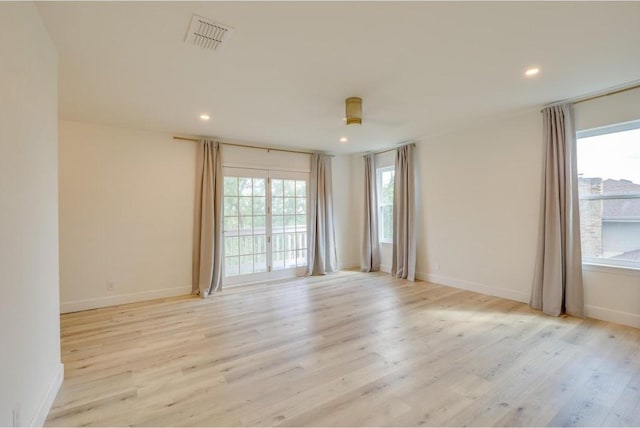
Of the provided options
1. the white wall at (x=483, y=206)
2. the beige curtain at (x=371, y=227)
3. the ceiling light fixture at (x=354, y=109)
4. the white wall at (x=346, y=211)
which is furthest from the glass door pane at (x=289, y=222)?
the ceiling light fixture at (x=354, y=109)

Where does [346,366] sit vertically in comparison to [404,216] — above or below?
below

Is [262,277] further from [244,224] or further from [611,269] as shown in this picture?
[611,269]

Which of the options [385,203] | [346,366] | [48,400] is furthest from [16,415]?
[385,203]

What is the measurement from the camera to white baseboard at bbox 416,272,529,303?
153 inches

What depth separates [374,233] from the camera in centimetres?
596

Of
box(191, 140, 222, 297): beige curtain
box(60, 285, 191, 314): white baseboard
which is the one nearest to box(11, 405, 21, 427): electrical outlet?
box(60, 285, 191, 314): white baseboard

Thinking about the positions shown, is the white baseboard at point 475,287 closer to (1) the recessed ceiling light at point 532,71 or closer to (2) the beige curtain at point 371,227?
(2) the beige curtain at point 371,227

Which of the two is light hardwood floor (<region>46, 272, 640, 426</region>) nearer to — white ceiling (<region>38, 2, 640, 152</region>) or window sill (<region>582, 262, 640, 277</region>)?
window sill (<region>582, 262, 640, 277</region>)

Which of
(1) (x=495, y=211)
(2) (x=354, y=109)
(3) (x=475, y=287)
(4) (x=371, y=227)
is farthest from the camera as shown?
(4) (x=371, y=227)

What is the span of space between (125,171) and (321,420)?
4.07m

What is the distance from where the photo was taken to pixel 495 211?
13.5 ft

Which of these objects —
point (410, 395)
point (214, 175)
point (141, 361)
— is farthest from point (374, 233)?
point (141, 361)

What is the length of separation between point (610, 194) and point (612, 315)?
1.33 meters

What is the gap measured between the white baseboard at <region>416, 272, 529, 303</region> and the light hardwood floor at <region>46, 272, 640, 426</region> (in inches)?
7.7
